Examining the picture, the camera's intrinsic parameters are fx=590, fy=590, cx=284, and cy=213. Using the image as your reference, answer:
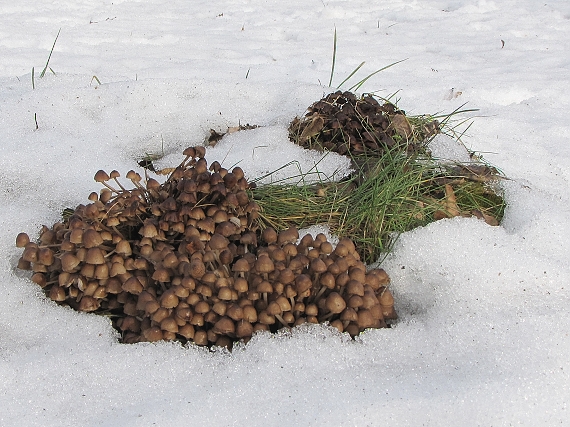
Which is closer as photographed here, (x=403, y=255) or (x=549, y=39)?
(x=403, y=255)

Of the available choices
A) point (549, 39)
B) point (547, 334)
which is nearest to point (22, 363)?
point (547, 334)

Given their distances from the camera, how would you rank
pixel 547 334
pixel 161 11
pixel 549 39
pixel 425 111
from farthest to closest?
Result: pixel 161 11 < pixel 549 39 < pixel 425 111 < pixel 547 334

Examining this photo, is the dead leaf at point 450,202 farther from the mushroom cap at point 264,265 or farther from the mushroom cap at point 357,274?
the mushroom cap at point 264,265

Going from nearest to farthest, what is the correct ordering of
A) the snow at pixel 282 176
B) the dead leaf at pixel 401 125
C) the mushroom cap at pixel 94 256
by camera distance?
the snow at pixel 282 176 < the mushroom cap at pixel 94 256 < the dead leaf at pixel 401 125

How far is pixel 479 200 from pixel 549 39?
392 centimetres

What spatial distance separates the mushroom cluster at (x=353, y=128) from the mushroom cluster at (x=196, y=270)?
3.45 feet

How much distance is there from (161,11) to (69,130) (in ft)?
12.1

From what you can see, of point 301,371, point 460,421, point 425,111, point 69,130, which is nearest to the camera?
point 460,421

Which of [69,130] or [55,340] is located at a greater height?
[69,130]

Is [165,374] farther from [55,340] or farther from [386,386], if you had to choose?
[386,386]

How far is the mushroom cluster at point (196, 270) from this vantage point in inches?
96.4

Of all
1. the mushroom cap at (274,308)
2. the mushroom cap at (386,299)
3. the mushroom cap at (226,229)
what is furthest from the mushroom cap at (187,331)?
the mushroom cap at (386,299)

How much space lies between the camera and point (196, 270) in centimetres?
243

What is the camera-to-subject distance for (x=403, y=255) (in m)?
2.94
